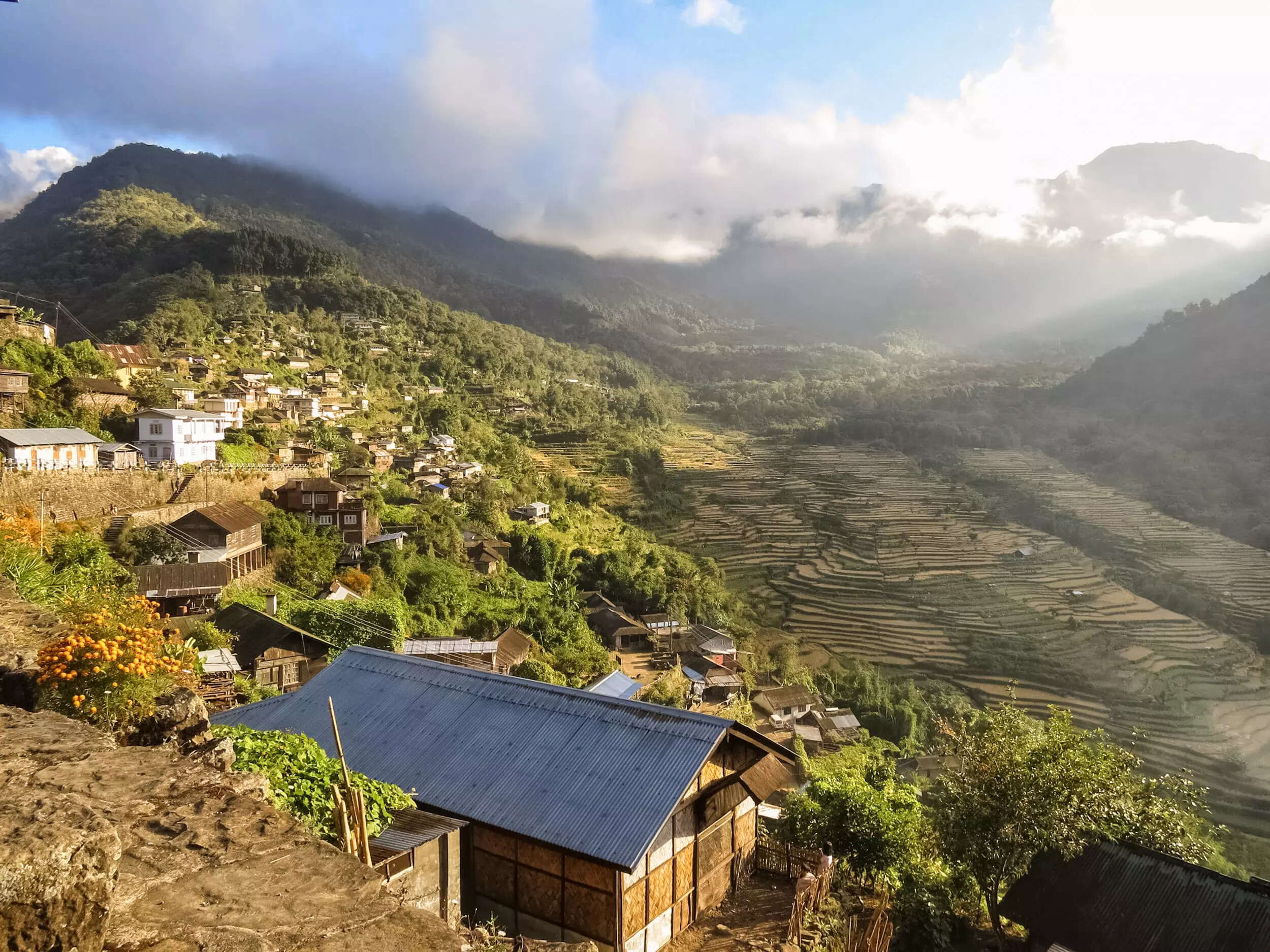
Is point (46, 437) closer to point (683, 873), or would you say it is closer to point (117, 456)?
point (117, 456)

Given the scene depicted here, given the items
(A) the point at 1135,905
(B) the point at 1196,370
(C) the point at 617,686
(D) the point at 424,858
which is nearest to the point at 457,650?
(C) the point at 617,686

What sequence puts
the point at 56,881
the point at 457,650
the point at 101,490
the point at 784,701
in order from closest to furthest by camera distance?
the point at 56,881, the point at 457,650, the point at 101,490, the point at 784,701

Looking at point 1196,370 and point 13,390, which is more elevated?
point 1196,370

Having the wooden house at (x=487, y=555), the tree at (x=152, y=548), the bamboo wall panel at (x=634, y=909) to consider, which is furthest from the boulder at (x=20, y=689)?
the wooden house at (x=487, y=555)

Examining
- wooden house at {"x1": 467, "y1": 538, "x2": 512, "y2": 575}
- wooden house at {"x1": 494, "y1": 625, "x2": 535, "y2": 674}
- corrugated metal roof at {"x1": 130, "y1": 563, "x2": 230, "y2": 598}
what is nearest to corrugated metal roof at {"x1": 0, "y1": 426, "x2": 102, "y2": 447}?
corrugated metal roof at {"x1": 130, "y1": 563, "x2": 230, "y2": 598}

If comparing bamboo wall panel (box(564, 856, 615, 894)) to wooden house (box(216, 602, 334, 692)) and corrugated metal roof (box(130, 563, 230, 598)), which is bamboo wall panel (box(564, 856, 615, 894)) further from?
corrugated metal roof (box(130, 563, 230, 598))

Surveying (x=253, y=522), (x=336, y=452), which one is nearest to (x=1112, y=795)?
(x=253, y=522)

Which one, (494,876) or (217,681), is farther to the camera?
(217,681)

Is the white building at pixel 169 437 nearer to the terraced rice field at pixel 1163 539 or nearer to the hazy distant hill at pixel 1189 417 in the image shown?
the terraced rice field at pixel 1163 539
